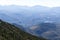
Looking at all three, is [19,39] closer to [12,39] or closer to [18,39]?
[18,39]

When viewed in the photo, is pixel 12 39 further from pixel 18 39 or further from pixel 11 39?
pixel 18 39

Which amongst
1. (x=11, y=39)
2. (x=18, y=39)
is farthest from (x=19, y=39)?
(x=11, y=39)

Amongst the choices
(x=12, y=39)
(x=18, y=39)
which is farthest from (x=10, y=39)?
(x=18, y=39)

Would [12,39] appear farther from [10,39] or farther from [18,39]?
[18,39]

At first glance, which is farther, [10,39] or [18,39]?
[18,39]

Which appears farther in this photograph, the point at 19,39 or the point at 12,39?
the point at 19,39
